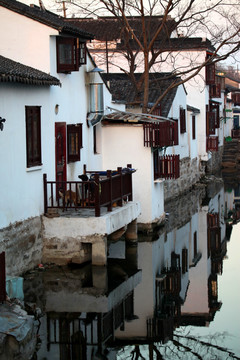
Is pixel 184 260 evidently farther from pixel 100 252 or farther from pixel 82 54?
pixel 82 54

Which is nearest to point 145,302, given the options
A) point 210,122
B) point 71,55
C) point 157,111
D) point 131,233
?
point 131,233

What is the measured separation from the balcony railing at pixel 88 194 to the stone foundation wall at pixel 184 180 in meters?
11.0

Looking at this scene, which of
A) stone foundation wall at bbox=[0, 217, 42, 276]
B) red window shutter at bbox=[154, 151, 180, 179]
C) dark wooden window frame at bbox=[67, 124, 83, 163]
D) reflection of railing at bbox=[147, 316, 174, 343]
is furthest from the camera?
red window shutter at bbox=[154, 151, 180, 179]

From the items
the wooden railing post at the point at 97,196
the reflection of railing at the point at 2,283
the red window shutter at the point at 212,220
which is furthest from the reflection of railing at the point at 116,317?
the red window shutter at the point at 212,220

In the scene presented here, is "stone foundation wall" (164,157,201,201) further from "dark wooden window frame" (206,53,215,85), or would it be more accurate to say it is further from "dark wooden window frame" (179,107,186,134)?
"dark wooden window frame" (206,53,215,85)

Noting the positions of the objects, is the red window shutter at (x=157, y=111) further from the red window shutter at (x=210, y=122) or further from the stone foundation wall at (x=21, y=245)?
the stone foundation wall at (x=21, y=245)

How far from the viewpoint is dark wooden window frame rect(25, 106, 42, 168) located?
16359 mm

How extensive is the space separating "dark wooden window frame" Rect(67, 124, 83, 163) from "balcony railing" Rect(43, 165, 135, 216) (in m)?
1.40

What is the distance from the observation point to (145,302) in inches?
586

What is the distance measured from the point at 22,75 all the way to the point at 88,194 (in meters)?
3.21

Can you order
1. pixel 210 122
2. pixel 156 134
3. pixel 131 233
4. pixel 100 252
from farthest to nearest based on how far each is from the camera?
pixel 210 122, pixel 156 134, pixel 131 233, pixel 100 252

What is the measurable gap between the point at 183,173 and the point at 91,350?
22.8m

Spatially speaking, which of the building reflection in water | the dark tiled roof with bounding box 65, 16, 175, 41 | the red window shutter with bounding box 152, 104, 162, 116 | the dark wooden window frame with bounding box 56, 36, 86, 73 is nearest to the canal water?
the building reflection in water

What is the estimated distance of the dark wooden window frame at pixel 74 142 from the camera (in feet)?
63.9
